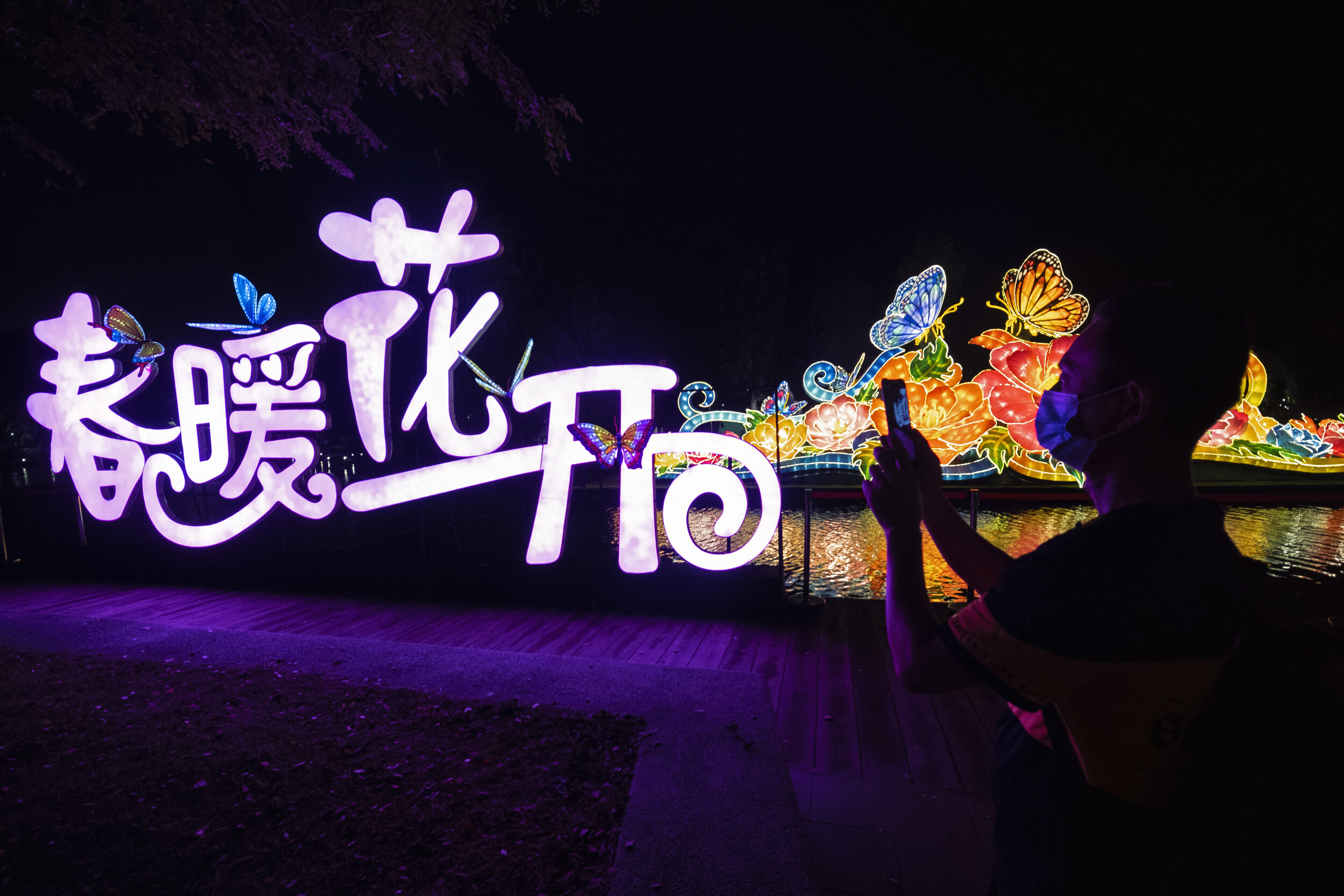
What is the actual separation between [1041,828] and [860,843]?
150 cm

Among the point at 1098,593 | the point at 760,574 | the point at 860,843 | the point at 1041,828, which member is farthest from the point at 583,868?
the point at 760,574

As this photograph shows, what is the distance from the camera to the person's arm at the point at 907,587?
110cm

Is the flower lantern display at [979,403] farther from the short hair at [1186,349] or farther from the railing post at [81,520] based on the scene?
the railing post at [81,520]

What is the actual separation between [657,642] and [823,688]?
1393 millimetres

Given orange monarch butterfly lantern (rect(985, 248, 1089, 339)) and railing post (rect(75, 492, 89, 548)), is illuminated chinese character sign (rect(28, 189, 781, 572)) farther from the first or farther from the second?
orange monarch butterfly lantern (rect(985, 248, 1089, 339))

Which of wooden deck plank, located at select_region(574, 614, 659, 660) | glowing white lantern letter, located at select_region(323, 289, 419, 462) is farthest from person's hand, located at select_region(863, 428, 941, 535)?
glowing white lantern letter, located at select_region(323, 289, 419, 462)

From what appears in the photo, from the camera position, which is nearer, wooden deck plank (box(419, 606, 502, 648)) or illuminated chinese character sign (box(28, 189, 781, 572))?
wooden deck plank (box(419, 606, 502, 648))

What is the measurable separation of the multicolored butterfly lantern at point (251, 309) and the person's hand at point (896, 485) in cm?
656

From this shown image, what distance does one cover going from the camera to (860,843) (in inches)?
88.8

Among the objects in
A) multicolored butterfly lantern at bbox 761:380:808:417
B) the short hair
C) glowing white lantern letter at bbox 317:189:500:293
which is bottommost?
the short hair

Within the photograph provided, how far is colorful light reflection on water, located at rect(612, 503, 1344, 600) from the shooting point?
253 inches

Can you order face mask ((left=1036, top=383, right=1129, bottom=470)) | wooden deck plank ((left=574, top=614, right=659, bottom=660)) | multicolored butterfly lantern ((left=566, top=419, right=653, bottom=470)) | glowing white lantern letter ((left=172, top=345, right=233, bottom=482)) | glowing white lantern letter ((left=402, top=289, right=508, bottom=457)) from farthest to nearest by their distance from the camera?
glowing white lantern letter ((left=172, top=345, right=233, bottom=482)) → glowing white lantern letter ((left=402, top=289, right=508, bottom=457)) → multicolored butterfly lantern ((left=566, top=419, right=653, bottom=470)) → wooden deck plank ((left=574, top=614, right=659, bottom=660)) → face mask ((left=1036, top=383, right=1129, bottom=470))

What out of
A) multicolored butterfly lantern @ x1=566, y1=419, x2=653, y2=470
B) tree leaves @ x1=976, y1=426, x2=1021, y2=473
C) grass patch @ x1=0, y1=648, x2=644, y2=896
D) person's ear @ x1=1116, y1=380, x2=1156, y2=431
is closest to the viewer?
person's ear @ x1=1116, y1=380, x2=1156, y2=431

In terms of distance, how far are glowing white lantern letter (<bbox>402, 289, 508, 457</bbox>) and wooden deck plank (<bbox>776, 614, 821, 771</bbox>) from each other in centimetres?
303
